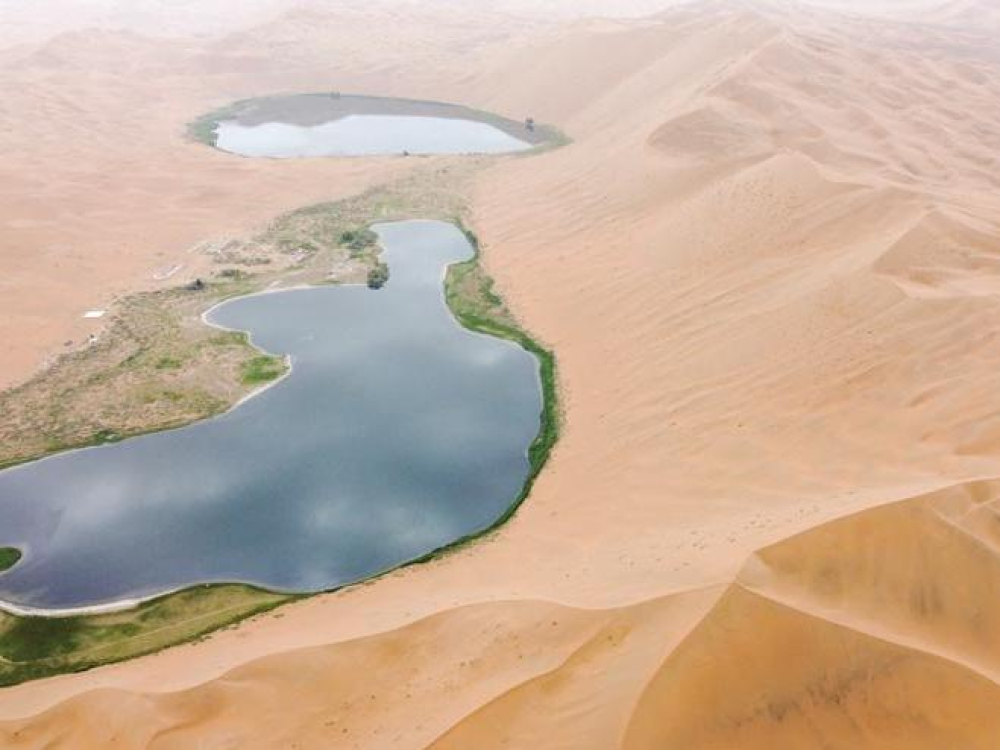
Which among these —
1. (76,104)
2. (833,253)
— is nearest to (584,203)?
(833,253)

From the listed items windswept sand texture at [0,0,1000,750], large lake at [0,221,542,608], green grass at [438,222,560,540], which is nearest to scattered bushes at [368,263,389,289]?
green grass at [438,222,560,540]

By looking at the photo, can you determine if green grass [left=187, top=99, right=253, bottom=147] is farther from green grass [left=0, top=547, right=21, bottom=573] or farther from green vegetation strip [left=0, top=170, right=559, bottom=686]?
green grass [left=0, top=547, right=21, bottom=573]

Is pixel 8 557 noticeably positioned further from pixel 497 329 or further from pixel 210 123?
pixel 210 123

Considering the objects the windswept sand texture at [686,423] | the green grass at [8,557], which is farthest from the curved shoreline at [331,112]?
the green grass at [8,557]

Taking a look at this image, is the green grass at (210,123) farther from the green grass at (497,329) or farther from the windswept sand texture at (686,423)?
the green grass at (497,329)

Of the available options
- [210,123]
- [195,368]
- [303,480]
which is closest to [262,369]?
[195,368]

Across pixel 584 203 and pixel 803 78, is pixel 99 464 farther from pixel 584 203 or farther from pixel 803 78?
pixel 803 78
